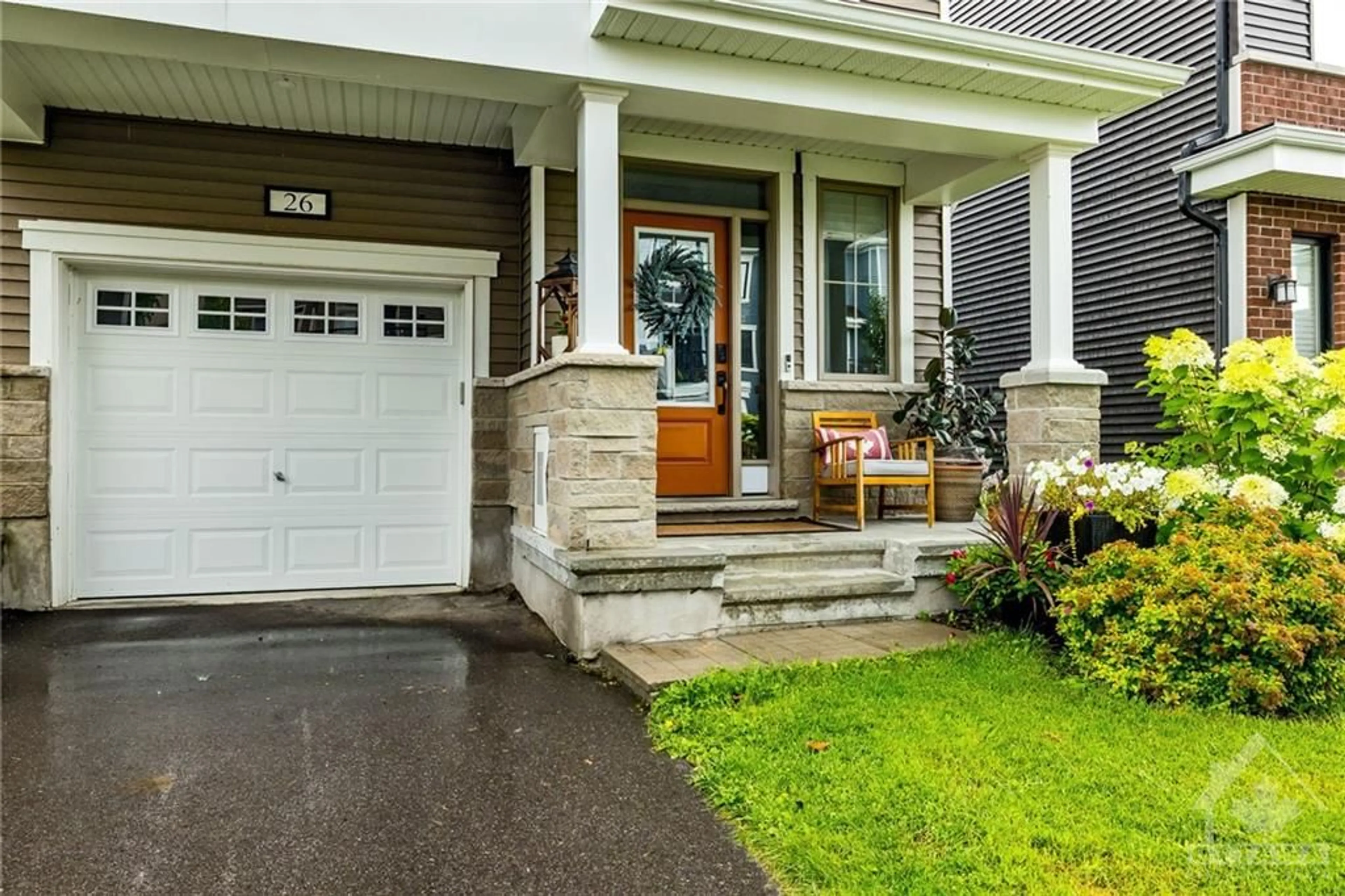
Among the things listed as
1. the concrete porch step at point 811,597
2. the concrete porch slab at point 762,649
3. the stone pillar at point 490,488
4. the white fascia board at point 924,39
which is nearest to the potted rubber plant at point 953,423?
the concrete porch step at point 811,597

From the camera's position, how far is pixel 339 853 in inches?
87.1

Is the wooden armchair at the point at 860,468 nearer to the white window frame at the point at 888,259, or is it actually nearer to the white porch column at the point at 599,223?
the white window frame at the point at 888,259

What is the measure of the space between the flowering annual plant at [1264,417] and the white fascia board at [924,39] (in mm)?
1614

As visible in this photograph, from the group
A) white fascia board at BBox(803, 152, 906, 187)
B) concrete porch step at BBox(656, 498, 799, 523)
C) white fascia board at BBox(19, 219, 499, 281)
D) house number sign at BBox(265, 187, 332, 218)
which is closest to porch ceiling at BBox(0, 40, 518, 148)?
house number sign at BBox(265, 187, 332, 218)

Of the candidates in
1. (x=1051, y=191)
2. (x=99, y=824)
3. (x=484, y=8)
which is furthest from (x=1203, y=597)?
(x=484, y=8)

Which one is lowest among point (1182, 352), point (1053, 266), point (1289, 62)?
point (1182, 352)

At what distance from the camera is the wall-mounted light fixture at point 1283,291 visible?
6508mm

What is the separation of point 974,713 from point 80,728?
10.1 feet

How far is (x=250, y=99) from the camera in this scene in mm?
4781

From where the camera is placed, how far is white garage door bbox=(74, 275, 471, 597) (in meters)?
5.13

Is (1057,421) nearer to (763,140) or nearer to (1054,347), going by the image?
(1054,347)

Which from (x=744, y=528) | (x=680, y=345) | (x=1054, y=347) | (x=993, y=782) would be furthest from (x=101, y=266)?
(x=1054, y=347)

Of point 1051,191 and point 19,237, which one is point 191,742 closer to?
point 19,237

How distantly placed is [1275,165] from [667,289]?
443 cm
